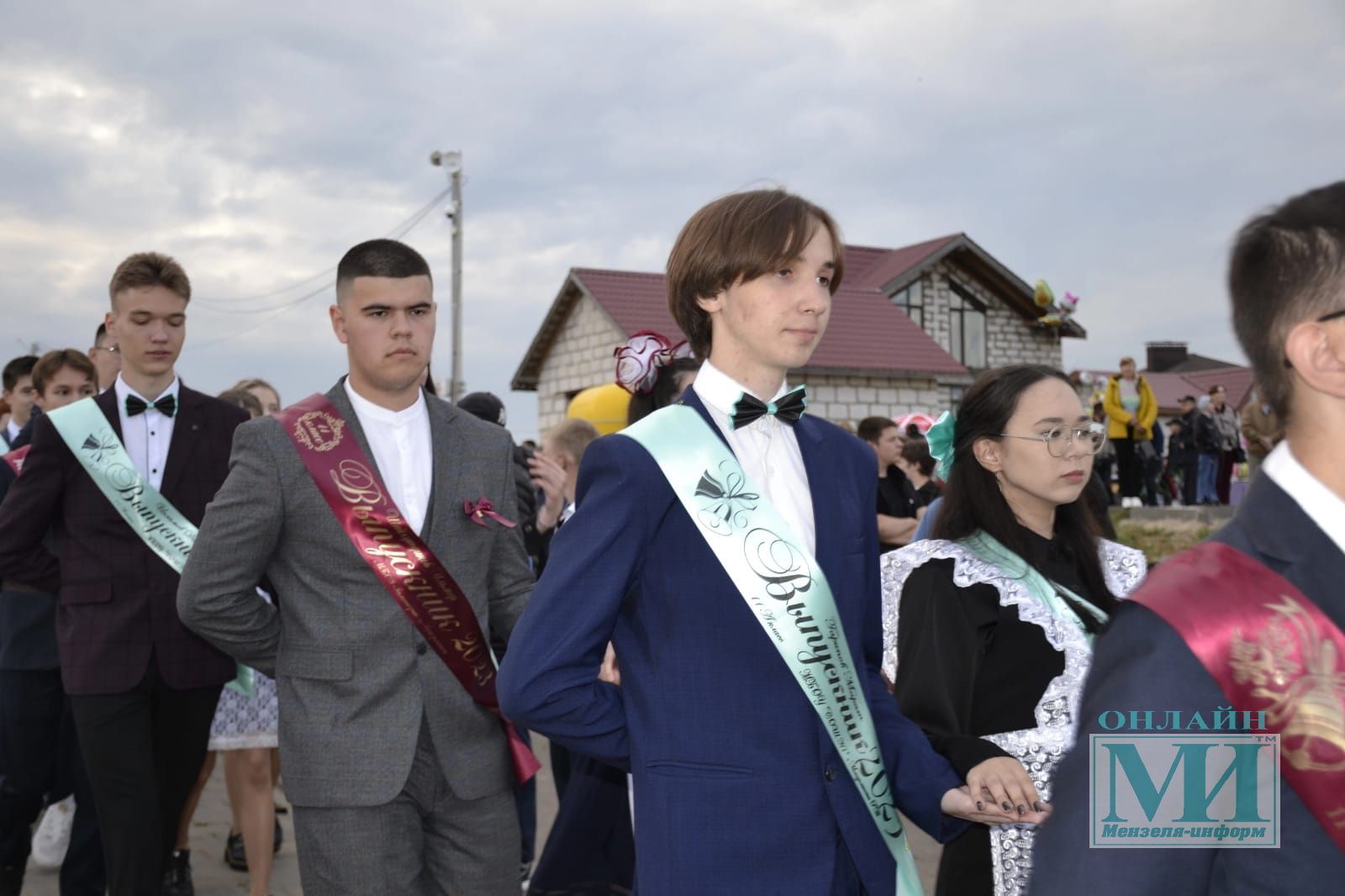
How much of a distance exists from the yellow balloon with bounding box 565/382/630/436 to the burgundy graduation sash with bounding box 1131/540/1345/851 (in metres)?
6.87

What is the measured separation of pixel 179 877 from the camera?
5562mm

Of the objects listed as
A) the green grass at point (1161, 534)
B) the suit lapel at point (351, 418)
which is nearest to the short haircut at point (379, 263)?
the suit lapel at point (351, 418)

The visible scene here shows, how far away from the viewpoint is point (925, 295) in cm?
3231

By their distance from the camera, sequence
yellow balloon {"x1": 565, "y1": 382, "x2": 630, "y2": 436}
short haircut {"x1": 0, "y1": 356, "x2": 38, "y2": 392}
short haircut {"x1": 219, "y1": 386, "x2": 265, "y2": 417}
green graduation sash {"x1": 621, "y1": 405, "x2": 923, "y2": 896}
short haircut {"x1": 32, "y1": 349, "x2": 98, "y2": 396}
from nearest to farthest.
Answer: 1. green graduation sash {"x1": 621, "y1": 405, "x2": 923, "y2": 896}
2. short haircut {"x1": 32, "y1": 349, "x2": 98, "y2": 396}
3. short haircut {"x1": 219, "y1": 386, "x2": 265, "y2": 417}
4. short haircut {"x1": 0, "y1": 356, "x2": 38, "y2": 392}
5. yellow balloon {"x1": 565, "y1": 382, "x2": 630, "y2": 436}

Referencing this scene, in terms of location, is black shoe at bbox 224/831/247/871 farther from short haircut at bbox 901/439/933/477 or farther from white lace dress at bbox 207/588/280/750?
short haircut at bbox 901/439/933/477

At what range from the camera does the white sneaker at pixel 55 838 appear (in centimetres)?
611

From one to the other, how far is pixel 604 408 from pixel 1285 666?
282 inches

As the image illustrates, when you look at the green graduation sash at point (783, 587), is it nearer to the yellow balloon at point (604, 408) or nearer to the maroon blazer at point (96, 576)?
the maroon blazer at point (96, 576)

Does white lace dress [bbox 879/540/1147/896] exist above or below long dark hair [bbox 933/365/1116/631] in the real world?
below

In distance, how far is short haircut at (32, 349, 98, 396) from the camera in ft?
20.9

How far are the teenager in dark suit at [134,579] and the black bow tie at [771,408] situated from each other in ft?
8.51

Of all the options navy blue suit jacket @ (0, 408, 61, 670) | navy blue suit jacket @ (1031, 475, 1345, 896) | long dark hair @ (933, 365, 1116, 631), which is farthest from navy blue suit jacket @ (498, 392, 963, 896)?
navy blue suit jacket @ (0, 408, 61, 670)

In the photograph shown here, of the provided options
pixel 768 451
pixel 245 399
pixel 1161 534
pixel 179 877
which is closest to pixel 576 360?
pixel 1161 534

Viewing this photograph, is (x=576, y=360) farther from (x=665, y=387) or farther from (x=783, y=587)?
(x=783, y=587)
